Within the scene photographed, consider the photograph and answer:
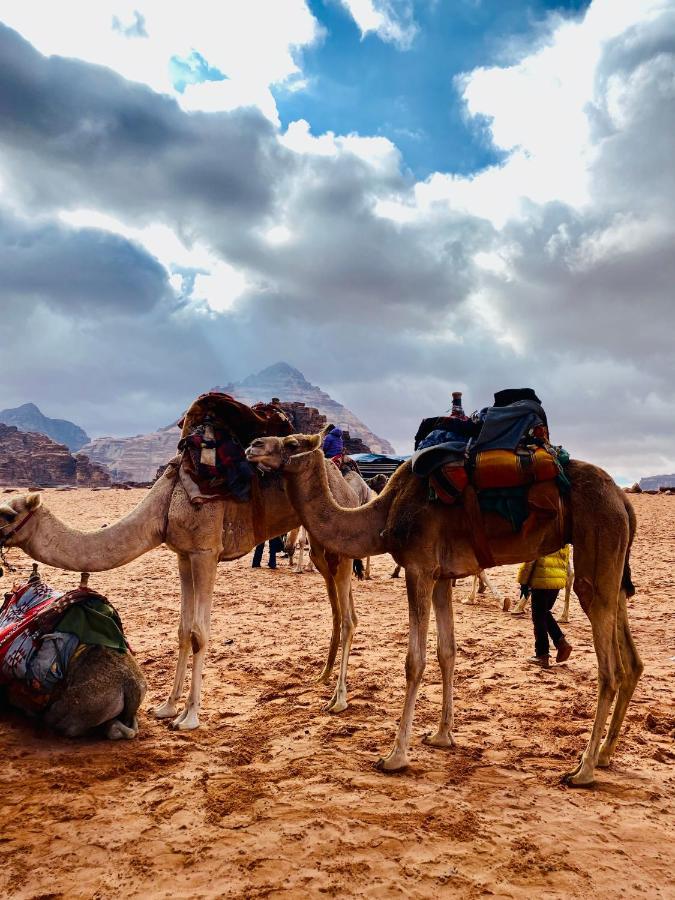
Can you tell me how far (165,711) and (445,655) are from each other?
2749mm

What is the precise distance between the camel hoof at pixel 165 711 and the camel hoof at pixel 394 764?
2.24m

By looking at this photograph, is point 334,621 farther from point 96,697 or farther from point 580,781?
point 580,781

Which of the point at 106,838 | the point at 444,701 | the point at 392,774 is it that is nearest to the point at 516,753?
the point at 444,701

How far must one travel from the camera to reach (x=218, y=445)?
5676 millimetres

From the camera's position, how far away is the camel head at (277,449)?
4891 millimetres

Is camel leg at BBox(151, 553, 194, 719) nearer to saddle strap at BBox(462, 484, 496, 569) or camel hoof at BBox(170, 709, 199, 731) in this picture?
camel hoof at BBox(170, 709, 199, 731)

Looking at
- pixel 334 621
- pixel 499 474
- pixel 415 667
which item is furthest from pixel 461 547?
pixel 334 621

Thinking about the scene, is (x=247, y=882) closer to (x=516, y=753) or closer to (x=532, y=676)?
(x=516, y=753)

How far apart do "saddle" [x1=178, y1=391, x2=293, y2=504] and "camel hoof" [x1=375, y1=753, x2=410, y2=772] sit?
2.62 meters

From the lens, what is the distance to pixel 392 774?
4211 millimetres

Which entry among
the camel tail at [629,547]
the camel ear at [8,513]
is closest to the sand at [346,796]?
the camel tail at [629,547]

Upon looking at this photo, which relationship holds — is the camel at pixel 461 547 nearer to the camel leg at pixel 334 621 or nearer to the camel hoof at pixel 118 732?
the camel leg at pixel 334 621

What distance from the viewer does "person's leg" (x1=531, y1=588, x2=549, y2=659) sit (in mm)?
6941

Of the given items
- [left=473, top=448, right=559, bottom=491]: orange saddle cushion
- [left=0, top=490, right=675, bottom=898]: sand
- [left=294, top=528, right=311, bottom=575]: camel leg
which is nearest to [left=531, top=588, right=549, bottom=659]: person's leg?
[left=0, top=490, right=675, bottom=898]: sand
